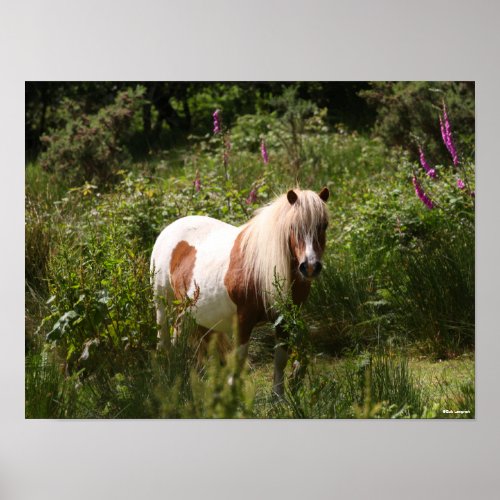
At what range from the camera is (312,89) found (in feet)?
15.8

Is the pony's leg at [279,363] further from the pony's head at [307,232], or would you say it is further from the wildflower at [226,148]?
the wildflower at [226,148]

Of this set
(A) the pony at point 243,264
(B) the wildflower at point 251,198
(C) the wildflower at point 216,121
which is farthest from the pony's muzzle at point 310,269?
(C) the wildflower at point 216,121

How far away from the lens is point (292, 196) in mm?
4668

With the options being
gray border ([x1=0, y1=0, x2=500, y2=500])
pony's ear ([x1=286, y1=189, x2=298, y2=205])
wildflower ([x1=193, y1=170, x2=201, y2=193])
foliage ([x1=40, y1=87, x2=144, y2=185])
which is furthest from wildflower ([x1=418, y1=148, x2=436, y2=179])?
foliage ([x1=40, y1=87, x2=144, y2=185])

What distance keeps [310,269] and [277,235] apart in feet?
0.77

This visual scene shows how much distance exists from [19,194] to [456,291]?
2.05 m

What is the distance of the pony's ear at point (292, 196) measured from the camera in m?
4.65

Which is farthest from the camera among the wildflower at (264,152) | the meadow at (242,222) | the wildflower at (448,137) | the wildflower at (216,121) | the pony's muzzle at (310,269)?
the wildflower at (264,152)

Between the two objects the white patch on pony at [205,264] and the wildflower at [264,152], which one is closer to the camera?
the white patch on pony at [205,264]

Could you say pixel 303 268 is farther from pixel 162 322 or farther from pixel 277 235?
pixel 162 322

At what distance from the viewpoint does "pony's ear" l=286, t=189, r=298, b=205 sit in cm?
465

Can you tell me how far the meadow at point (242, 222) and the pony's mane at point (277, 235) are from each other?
0.14 metres

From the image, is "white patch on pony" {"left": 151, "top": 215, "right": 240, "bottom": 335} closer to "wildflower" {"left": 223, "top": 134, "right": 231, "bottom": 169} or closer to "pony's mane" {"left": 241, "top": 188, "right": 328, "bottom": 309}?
"pony's mane" {"left": 241, "top": 188, "right": 328, "bottom": 309}

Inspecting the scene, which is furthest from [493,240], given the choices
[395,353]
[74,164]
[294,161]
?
[74,164]
